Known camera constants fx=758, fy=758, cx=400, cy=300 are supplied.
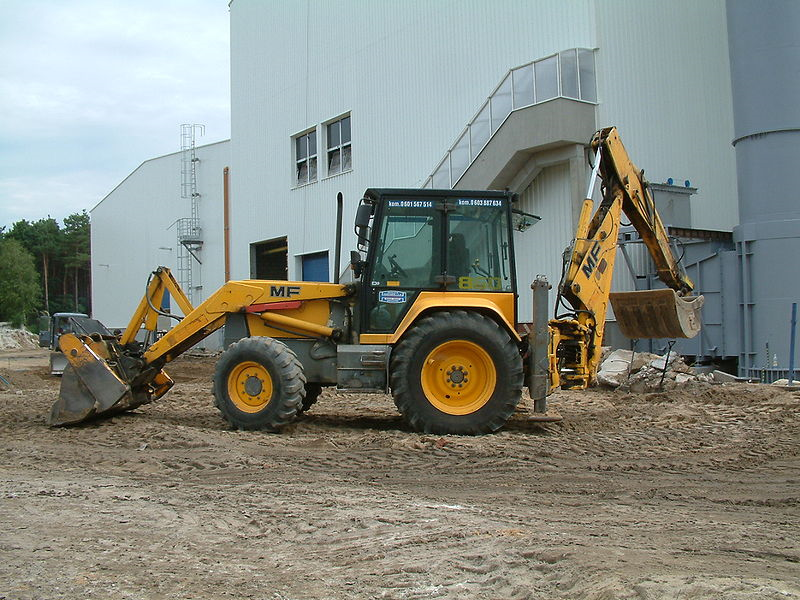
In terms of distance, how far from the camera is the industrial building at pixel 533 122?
1557cm

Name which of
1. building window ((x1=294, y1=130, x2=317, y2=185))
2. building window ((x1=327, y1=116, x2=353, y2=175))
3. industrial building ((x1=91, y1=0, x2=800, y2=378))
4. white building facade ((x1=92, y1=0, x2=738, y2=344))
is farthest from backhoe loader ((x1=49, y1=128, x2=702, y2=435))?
building window ((x1=294, y1=130, x2=317, y2=185))

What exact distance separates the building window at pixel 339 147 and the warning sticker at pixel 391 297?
17.1 meters

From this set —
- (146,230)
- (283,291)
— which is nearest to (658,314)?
(283,291)

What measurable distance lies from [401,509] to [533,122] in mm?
12421

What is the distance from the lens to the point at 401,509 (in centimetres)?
574

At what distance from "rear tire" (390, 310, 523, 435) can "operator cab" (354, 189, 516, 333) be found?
483 millimetres

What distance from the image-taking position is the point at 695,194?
1948 cm

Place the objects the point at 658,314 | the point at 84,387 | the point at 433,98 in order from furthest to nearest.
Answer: the point at 433,98 < the point at 658,314 < the point at 84,387

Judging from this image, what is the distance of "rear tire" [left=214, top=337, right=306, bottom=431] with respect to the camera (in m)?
8.91

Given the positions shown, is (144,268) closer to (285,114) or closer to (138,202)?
(138,202)

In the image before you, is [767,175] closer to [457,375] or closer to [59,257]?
[457,375]

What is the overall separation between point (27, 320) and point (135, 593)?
6023 centimetres

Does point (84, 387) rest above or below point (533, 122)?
below

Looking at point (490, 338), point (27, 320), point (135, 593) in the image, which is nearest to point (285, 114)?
point (490, 338)
